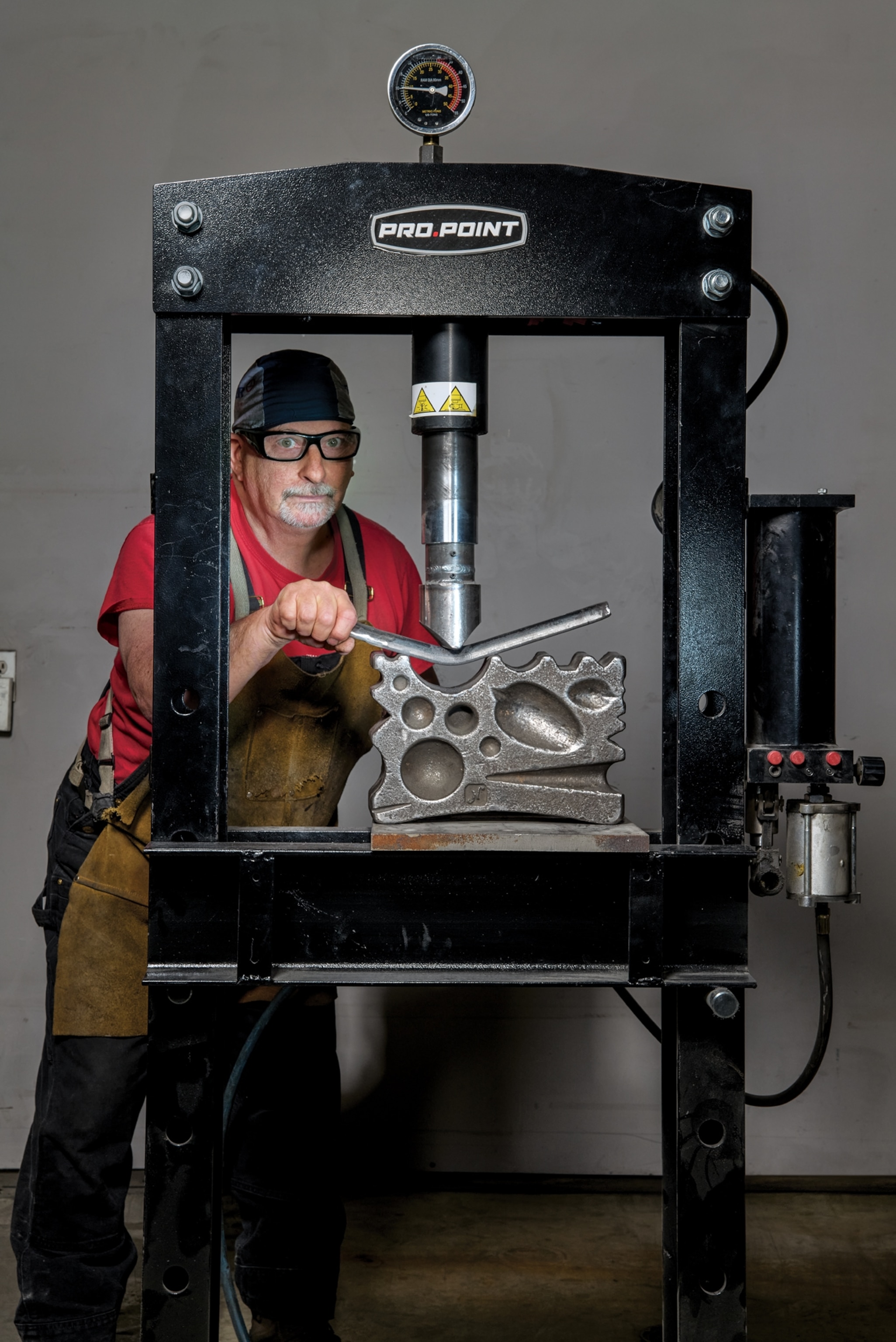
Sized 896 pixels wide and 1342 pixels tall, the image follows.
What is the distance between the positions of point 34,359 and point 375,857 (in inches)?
66.4

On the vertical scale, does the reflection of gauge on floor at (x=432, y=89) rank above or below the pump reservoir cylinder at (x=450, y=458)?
above

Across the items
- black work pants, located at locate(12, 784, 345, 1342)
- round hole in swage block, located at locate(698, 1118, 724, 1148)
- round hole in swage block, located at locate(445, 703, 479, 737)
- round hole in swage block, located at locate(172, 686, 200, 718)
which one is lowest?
black work pants, located at locate(12, 784, 345, 1342)

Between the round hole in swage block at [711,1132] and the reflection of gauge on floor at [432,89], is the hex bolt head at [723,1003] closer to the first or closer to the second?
the round hole in swage block at [711,1132]

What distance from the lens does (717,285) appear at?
1.08 meters

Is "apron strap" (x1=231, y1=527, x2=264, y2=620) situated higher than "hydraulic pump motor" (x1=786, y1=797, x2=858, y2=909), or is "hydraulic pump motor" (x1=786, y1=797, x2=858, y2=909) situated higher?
"apron strap" (x1=231, y1=527, x2=264, y2=620)

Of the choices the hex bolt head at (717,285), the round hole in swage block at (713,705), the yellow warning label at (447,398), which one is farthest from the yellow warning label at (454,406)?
the round hole in swage block at (713,705)

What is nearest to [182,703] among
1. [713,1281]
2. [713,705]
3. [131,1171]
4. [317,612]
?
Result: [317,612]

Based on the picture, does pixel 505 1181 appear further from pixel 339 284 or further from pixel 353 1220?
pixel 339 284

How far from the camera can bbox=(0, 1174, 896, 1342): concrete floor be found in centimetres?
188

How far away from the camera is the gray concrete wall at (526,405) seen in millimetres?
2312

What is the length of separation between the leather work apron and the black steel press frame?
441 millimetres

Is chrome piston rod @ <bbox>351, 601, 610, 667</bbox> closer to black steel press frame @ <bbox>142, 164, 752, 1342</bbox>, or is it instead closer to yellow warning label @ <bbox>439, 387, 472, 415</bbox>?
black steel press frame @ <bbox>142, 164, 752, 1342</bbox>

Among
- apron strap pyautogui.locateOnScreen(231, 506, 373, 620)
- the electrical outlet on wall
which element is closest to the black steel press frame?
apron strap pyautogui.locateOnScreen(231, 506, 373, 620)

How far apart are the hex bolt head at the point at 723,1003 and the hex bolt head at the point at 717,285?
650 millimetres
